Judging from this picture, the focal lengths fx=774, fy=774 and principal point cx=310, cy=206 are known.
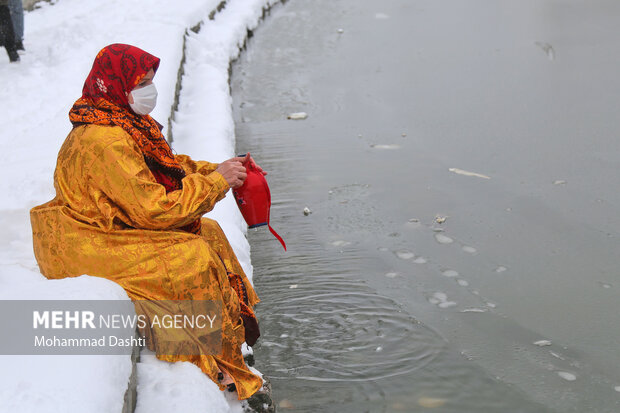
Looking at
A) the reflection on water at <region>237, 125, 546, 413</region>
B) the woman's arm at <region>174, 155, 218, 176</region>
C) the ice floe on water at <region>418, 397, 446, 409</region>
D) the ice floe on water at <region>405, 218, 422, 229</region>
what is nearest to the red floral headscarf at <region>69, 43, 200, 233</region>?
the woman's arm at <region>174, 155, 218, 176</region>

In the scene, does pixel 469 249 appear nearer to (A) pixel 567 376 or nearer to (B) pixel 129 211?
(A) pixel 567 376

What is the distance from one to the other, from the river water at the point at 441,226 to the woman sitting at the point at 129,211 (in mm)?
941

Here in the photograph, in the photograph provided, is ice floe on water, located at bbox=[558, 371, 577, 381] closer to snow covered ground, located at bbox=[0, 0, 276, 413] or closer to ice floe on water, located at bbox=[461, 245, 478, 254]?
ice floe on water, located at bbox=[461, 245, 478, 254]

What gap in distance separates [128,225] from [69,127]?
9.71ft

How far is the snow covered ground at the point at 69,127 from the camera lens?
2176 millimetres

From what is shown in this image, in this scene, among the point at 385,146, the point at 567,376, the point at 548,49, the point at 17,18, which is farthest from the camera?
the point at 548,49

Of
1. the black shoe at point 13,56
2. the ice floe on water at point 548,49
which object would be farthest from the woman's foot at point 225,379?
the ice floe on water at point 548,49

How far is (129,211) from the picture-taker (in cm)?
267

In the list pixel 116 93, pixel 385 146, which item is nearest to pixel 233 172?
pixel 116 93

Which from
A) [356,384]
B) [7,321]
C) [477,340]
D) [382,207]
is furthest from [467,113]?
[7,321]

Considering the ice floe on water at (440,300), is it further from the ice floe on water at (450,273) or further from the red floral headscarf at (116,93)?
the red floral headscarf at (116,93)

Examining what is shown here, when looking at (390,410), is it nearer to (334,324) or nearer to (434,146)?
(334,324)

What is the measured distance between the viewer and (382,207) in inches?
217

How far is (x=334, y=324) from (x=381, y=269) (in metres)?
0.73
